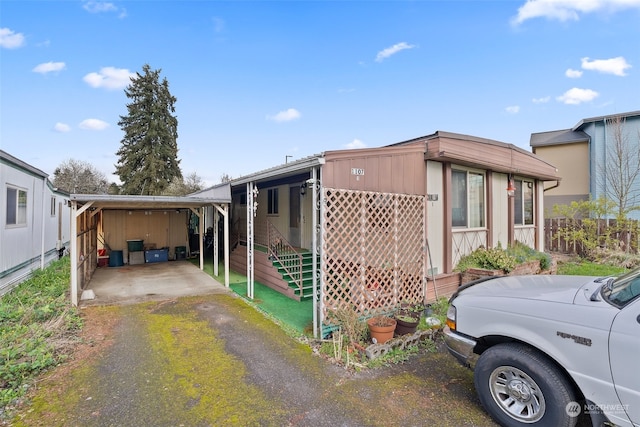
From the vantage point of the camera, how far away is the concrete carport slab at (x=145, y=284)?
673 centimetres

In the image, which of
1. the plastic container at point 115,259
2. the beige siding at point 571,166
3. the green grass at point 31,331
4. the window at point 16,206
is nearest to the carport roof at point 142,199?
the window at point 16,206

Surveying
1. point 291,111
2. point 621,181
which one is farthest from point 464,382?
point 291,111

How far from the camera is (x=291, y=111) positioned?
59.8ft

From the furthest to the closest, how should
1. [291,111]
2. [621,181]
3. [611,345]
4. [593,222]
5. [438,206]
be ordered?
[291,111] → [621,181] → [593,222] → [438,206] → [611,345]

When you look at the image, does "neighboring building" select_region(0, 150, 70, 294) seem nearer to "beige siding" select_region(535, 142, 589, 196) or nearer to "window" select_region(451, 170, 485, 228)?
"window" select_region(451, 170, 485, 228)

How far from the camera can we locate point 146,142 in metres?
25.2

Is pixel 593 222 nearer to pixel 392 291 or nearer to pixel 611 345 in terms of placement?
pixel 392 291

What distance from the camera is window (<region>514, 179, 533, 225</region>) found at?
342 inches

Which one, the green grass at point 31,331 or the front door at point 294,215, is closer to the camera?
the green grass at point 31,331

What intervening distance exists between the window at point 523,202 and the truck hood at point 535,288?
20.6ft

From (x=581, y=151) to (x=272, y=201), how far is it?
15.2 m

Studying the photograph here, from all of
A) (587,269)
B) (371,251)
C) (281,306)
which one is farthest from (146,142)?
(587,269)

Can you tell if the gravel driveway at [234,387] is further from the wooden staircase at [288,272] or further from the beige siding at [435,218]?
the beige siding at [435,218]

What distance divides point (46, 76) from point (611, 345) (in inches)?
580
